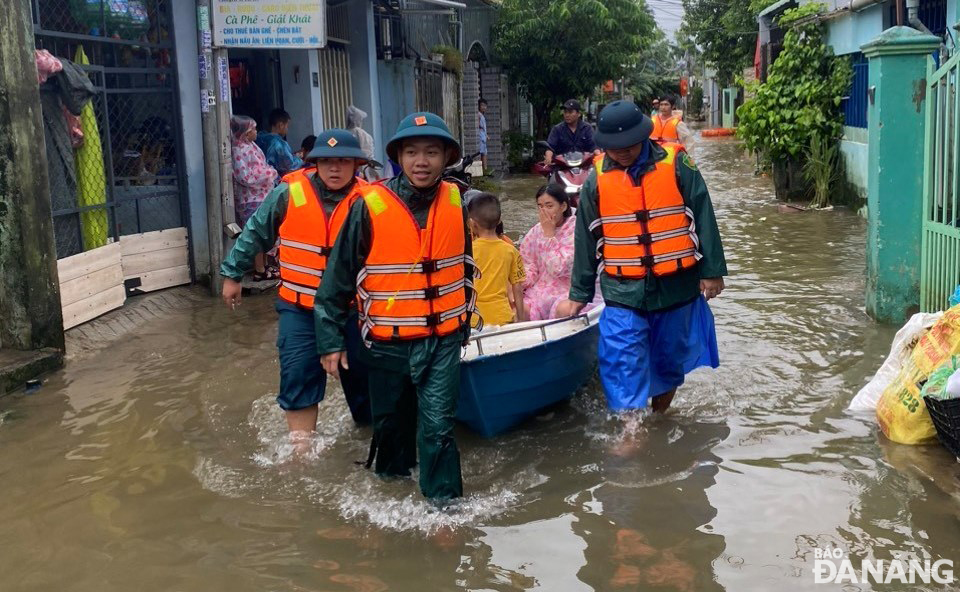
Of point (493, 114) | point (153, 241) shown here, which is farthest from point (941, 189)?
point (493, 114)

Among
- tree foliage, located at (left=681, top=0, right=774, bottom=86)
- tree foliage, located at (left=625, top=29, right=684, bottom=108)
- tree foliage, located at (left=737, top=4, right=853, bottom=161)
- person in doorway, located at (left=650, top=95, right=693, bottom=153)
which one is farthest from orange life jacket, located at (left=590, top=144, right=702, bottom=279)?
tree foliage, located at (left=681, top=0, right=774, bottom=86)

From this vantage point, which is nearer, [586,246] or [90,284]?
[586,246]

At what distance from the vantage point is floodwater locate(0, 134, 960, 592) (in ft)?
14.7

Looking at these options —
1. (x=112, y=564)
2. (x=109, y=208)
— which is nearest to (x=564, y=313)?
(x=112, y=564)

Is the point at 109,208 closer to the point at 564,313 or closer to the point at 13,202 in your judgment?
the point at 13,202

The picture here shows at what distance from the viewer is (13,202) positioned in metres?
7.38

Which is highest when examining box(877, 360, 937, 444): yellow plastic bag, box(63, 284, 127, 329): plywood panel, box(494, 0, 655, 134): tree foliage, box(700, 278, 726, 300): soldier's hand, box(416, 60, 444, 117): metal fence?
box(494, 0, 655, 134): tree foliage

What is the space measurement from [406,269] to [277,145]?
681 centimetres

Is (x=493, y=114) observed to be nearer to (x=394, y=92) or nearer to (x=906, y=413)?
(x=394, y=92)

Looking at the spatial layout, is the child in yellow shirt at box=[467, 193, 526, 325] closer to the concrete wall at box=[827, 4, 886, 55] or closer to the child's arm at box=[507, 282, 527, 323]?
the child's arm at box=[507, 282, 527, 323]

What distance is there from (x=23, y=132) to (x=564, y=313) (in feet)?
13.4

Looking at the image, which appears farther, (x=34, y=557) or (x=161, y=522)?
(x=161, y=522)

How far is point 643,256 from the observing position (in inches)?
228

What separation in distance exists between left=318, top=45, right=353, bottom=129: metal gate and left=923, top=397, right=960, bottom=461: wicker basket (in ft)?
31.3
